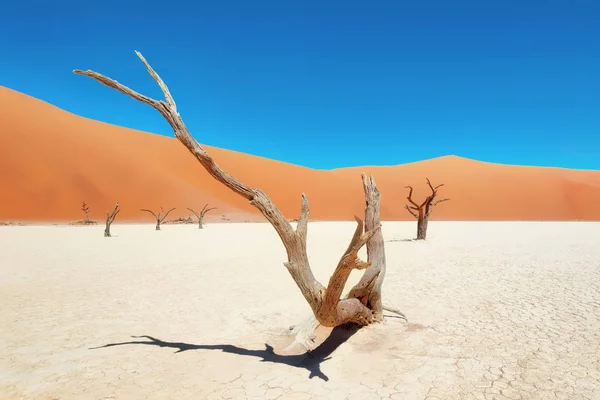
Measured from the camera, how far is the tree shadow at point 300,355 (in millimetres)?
4346

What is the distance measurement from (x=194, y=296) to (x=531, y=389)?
5904mm

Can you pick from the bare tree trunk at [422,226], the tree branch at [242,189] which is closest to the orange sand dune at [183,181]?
the bare tree trunk at [422,226]

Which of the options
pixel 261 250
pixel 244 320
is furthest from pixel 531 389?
pixel 261 250

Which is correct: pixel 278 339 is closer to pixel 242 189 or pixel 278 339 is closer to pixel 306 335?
pixel 306 335

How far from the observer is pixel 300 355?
4.60 metres

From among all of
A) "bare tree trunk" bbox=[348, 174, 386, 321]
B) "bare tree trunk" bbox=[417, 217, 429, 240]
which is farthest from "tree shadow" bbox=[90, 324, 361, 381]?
"bare tree trunk" bbox=[417, 217, 429, 240]

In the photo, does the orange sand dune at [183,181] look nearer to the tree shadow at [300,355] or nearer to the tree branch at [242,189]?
the tree shadow at [300,355]

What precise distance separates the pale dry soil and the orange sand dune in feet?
127

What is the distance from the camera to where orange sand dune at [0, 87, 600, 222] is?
4300 centimetres

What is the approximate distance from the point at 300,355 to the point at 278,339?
683 mm

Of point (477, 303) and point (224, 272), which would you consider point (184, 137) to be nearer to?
point (477, 303)

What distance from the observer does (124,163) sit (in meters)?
52.8

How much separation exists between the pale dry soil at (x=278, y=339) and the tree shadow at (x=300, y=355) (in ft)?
0.09

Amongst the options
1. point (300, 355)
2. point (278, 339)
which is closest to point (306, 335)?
point (300, 355)
